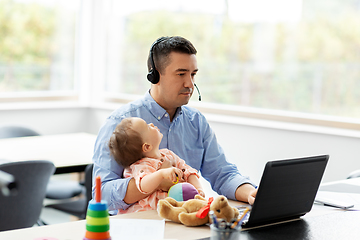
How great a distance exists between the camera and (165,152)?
5.85 feet

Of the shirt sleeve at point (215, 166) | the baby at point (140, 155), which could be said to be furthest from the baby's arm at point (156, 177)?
the shirt sleeve at point (215, 166)

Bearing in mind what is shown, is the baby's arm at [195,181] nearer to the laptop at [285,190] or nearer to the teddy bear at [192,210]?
the teddy bear at [192,210]

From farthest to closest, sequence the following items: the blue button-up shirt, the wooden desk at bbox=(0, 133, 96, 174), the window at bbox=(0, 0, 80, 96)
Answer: the window at bbox=(0, 0, 80, 96) → the wooden desk at bbox=(0, 133, 96, 174) → the blue button-up shirt

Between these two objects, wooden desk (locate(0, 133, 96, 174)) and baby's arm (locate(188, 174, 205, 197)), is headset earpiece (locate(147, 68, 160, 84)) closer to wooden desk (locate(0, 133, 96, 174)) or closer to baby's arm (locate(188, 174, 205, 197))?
baby's arm (locate(188, 174, 205, 197))

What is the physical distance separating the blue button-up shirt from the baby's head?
5 cm

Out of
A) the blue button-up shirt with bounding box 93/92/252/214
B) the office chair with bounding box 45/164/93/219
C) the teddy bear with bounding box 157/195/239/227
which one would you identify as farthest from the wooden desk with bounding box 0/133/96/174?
the teddy bear with bounding box 157/195/239/227

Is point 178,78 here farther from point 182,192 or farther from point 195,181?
point 182,192

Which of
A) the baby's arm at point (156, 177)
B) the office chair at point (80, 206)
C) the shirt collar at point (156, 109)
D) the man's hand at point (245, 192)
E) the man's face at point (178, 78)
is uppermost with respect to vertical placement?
the man's face at point (178, 78)

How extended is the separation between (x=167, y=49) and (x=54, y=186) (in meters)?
1.89

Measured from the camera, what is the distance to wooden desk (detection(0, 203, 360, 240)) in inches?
48.3

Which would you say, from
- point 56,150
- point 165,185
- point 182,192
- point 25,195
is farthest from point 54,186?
point 182,192

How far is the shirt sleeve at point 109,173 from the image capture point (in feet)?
5.22

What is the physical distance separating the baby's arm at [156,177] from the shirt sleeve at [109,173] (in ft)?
0.33

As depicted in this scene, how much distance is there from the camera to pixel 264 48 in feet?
12.8
